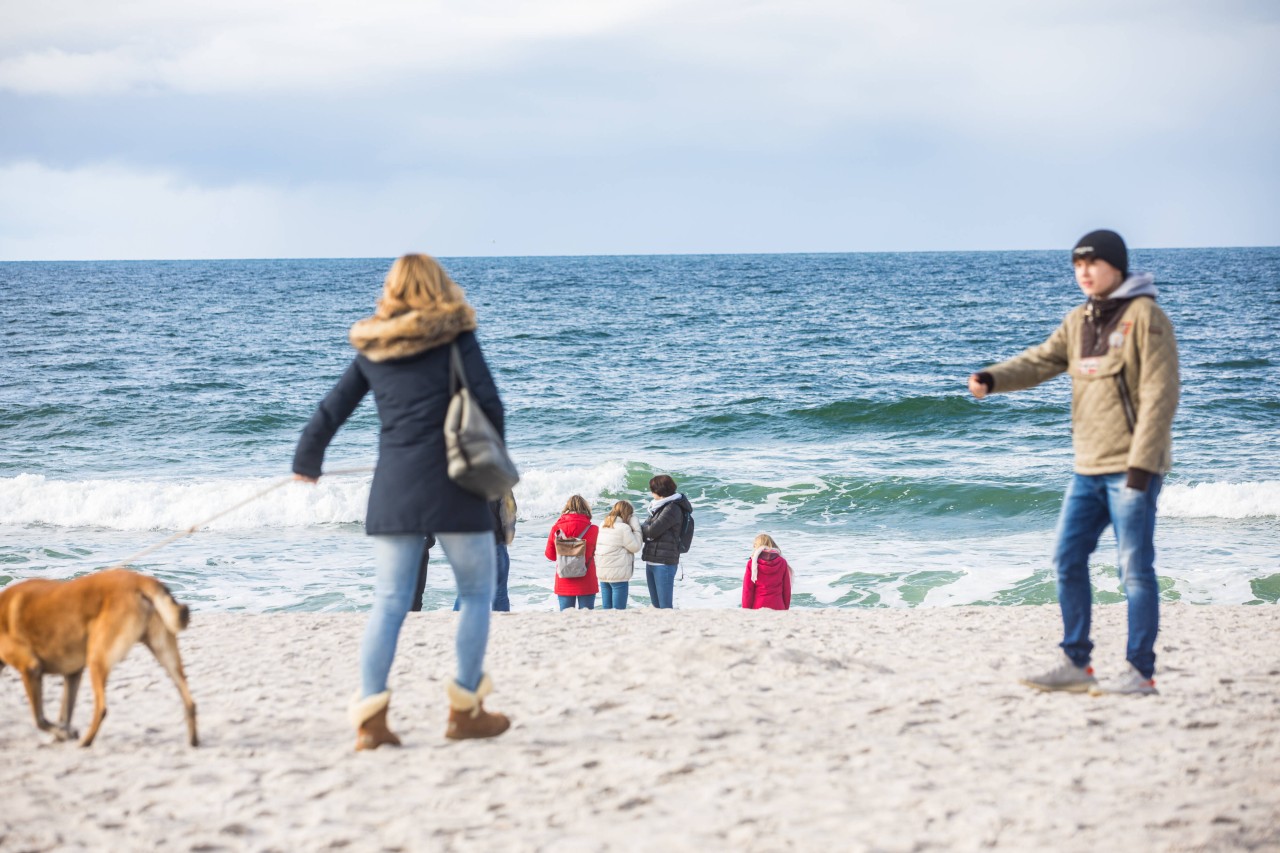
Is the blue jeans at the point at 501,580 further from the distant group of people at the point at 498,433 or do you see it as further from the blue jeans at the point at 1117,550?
the blue jeans at the point at 1117,550

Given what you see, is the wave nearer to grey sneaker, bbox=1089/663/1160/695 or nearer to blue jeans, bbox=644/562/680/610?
blue jeans, bbox=644/562/680/610

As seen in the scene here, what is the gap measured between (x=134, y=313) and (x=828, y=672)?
168 feet

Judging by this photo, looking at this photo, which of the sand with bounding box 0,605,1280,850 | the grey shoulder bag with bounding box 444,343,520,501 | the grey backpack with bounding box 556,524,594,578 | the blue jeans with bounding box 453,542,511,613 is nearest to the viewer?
the sand with bounding box 0,605,1280,850

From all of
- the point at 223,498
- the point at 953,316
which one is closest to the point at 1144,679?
the point at 223,498

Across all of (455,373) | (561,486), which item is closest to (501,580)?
(455,373)

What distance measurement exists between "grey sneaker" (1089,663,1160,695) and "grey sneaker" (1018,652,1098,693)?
0.11ft

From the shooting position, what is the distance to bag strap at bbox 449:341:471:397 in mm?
3648

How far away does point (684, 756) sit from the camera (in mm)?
3879

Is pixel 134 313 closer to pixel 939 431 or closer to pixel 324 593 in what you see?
pixel 939 431

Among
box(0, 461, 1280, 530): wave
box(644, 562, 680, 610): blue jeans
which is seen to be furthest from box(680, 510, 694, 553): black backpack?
box(0, 461, 1280, 530): wave

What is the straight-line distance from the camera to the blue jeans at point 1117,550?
4.16m

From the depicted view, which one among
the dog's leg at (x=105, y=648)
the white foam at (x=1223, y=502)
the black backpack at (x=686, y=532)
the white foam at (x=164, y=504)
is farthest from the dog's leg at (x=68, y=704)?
the white foam at (x=1223, y=502)

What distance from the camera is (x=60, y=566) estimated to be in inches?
456

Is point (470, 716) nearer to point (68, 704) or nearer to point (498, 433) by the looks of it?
point (498, 433)
